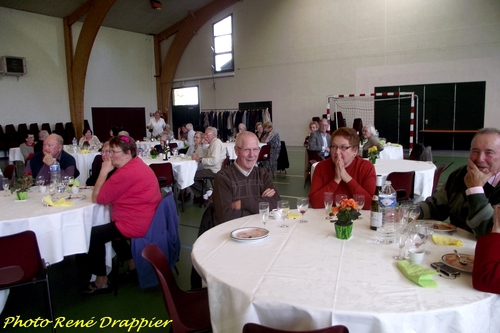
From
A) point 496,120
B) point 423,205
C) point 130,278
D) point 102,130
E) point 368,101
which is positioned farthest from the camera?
point 102,130

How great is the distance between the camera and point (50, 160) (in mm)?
4270

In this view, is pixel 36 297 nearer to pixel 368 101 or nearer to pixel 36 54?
pixel 368 101

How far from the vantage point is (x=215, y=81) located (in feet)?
54.4

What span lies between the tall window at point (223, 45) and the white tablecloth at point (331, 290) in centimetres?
1487

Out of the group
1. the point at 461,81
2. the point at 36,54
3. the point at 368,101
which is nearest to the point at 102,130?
the point at 36,54

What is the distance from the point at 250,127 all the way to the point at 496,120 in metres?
8.32

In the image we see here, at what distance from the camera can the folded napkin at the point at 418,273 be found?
1484 mm

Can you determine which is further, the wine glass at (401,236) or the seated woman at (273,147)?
the seated woman at (273,147)

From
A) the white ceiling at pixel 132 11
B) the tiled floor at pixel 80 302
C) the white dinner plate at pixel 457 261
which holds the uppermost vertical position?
the white ceiling at pixel 132 11

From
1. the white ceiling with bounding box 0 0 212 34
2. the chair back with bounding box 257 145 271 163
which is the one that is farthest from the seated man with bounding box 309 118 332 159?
the white ceiling with bounding box 0 0 212 34

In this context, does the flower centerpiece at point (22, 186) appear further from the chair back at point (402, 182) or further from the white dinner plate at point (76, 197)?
the chair back at point (402, 182)

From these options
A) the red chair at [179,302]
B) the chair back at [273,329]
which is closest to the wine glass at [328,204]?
the red chair at [179,302]

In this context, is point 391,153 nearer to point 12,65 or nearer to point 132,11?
point 132,11

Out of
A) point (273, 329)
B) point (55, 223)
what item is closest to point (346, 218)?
point (273, 329)
